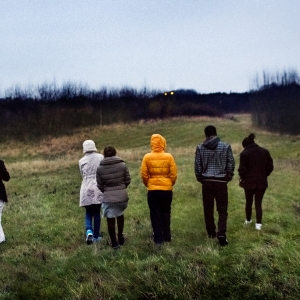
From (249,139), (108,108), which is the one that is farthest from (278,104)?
(249,139)

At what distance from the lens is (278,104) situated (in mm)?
75250

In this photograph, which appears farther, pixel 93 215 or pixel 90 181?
pixel 93 215

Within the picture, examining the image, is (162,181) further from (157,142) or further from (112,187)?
(112,187)

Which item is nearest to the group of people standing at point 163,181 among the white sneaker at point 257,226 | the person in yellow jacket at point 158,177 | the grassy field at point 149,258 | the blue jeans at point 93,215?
the person in yellow jacket at point 158,177

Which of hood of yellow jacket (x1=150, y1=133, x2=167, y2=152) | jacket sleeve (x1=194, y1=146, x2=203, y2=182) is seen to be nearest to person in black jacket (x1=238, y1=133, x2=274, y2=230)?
jacket sleeve (x1=194, y1=146, x2=203, y2=182)

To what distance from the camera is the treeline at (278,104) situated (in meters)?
69.9

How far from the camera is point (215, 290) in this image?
5.77 meters

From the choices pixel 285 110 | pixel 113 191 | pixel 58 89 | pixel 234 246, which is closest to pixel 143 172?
pixel 113 191

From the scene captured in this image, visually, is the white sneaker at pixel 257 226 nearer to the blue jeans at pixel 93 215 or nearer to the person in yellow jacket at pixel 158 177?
the person in yellow jacket at pixel 158 177

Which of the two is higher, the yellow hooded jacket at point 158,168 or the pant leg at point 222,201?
Answer: the yellow hooded jacket at point 158,168

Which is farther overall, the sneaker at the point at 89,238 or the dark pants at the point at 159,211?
the sneaker at the point at 89,238

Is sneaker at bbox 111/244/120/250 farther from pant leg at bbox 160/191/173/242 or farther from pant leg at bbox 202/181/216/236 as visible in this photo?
pant leg at bbox 202/181/216/236

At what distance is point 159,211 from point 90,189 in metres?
1.52

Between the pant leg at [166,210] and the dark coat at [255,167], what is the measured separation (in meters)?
1.99
